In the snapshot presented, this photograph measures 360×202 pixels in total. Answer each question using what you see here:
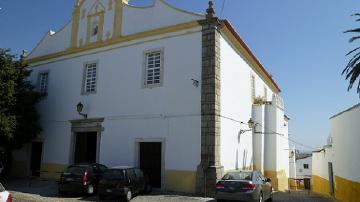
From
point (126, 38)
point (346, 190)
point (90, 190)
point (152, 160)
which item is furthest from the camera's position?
point (346, 190)

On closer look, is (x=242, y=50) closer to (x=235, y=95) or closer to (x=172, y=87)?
(x=235, y=95)

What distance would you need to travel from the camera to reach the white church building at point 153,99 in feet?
50.2

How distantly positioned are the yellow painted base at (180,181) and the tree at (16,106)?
8.54 meters

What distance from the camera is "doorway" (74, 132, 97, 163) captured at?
19.2 meters

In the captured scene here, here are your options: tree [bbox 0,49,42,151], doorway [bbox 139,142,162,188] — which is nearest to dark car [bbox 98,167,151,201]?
doorway [bbox 139,142,162,188]

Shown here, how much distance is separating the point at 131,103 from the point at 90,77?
364 cm

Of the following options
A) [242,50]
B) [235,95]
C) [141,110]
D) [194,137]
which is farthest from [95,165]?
[242,50]

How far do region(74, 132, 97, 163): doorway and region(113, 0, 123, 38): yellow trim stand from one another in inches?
223

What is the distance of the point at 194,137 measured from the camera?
15125mm

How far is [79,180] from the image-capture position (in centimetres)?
1410

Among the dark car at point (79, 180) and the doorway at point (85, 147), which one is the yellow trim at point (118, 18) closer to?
the doorway at point (85, 147)

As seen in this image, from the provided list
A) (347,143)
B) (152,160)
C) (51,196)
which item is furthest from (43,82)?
(347,143)

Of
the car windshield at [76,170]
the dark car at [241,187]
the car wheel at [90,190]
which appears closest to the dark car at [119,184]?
the car wheel at [90,190]

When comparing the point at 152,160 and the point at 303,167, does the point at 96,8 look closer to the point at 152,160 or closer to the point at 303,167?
the point at 152,160
